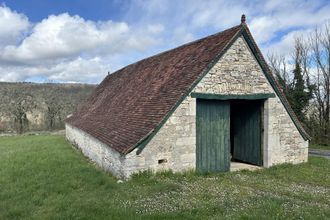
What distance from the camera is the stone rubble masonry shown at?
399 inches

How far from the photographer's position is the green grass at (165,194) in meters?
6.94

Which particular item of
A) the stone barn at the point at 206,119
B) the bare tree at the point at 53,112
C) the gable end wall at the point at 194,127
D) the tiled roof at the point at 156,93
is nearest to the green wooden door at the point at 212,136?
the stone barn at the point at 206,119

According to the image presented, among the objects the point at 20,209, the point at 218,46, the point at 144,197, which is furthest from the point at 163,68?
the point at 20,209

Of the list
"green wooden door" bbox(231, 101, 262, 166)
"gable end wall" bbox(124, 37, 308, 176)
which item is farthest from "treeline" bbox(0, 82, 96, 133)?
"gable end wall" bbox(124, 37, 308, 176)

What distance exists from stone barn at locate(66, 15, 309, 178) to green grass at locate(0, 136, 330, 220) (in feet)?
2.25

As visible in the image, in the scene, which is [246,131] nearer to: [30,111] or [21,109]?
[21,109]

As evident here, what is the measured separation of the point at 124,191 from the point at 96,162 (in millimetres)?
5345

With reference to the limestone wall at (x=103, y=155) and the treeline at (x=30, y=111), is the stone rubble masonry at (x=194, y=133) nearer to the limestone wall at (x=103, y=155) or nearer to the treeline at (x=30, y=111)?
the limestone wall at (x=103, y=155)

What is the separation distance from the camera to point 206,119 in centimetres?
1148

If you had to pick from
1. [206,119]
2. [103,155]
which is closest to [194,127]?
[206,119]

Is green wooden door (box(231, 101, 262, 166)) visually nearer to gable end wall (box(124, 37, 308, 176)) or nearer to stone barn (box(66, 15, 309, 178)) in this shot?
stone barn (box(66, 15, 309, 178))

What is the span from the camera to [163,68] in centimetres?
1409

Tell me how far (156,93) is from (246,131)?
4.03 m

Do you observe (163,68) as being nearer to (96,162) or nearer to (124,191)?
(96,162)
